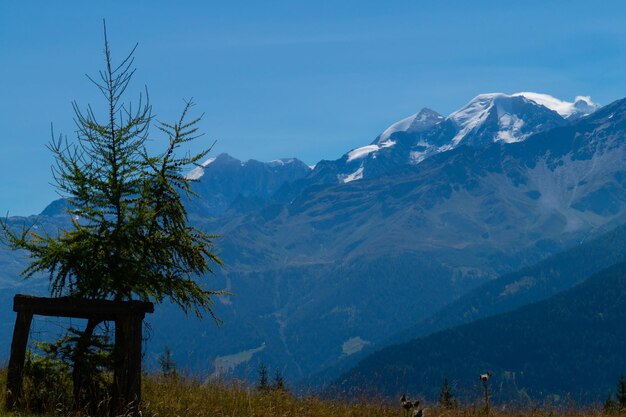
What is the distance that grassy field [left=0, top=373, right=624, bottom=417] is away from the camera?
14336 millimetres

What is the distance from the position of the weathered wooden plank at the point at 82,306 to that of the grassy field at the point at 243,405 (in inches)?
66.4

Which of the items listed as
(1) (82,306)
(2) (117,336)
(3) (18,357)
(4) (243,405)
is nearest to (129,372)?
(2) (117,336)

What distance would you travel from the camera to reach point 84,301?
1365 centimetres

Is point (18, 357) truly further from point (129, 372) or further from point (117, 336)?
point (129, 372)

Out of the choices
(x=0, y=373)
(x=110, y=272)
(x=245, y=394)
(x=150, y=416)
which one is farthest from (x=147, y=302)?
(x=0, y=373)

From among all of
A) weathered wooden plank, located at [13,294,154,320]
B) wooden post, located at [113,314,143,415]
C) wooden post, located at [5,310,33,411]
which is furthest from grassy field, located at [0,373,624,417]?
weathered wooden plank, located at [13,294,154,320]

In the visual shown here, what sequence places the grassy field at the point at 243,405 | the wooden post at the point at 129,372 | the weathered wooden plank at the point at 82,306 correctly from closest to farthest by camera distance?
the wooden post at the point at 129,372
the weathered wooden plank at the point at 82,306
the grassy field at the point at 243,405

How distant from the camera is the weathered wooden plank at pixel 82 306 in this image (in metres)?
13.5

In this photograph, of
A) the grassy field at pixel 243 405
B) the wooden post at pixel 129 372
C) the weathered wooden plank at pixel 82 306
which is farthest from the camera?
the grassy field at pixel 243 405

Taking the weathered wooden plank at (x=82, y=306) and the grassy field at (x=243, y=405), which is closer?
the weathered wooden plank at (x=82, y=306)

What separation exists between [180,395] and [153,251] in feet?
9.80

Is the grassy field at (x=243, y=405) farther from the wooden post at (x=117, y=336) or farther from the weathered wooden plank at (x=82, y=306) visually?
the weathered wooden plank at (x=82, y=306)

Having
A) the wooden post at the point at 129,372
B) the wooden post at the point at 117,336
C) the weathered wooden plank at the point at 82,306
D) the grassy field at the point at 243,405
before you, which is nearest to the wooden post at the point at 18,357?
the wooden post at the point at 117,336

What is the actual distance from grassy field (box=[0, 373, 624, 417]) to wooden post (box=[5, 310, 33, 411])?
2.62 ft
